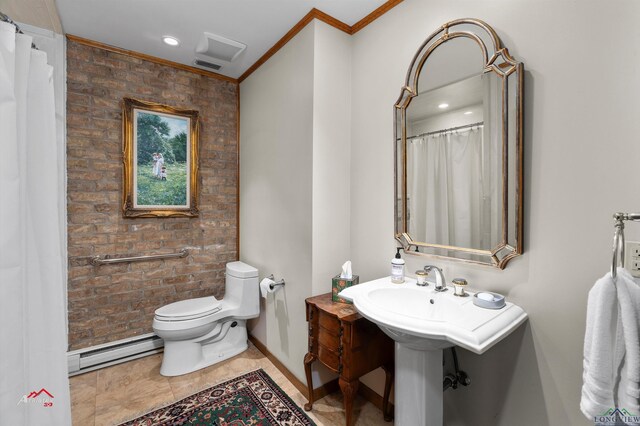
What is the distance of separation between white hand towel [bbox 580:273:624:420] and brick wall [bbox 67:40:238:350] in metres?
2.74

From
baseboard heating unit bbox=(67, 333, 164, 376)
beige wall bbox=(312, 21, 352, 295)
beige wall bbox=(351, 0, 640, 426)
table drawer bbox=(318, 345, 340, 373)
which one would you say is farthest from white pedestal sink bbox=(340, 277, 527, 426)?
baseboard heating unit bbox=(67, 333, 164, 376)

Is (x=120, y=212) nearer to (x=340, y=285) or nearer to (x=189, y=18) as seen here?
(x=189, y=18)

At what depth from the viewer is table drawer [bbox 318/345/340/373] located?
5.44ft

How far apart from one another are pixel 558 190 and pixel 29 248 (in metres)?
1.93

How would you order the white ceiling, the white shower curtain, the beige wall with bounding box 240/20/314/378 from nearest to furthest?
the white shower curtain < the white ceiling < the beige wall with bounding box 240/20/314/378

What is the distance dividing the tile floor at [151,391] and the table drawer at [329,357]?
0.40 metres

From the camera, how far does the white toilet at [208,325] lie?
2265 mm

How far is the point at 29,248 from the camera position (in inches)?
36.5

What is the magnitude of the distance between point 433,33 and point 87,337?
3257mm

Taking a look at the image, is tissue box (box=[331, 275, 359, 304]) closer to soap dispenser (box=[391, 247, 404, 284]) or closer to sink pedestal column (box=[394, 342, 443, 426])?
soap dispenser (box=[391, 247, 404, 284])

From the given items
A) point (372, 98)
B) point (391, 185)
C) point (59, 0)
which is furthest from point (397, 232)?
point (59, 0)

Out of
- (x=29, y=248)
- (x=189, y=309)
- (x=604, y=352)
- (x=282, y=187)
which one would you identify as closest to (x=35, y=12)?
(x=29, y=248)

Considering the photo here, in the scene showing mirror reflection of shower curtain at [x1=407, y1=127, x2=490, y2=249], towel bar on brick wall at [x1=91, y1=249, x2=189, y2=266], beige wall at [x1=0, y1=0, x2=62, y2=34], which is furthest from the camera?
towel bar on brick wall at [x1=91, y1=249, x2=189, y2=266]

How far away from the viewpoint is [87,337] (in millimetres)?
2367
